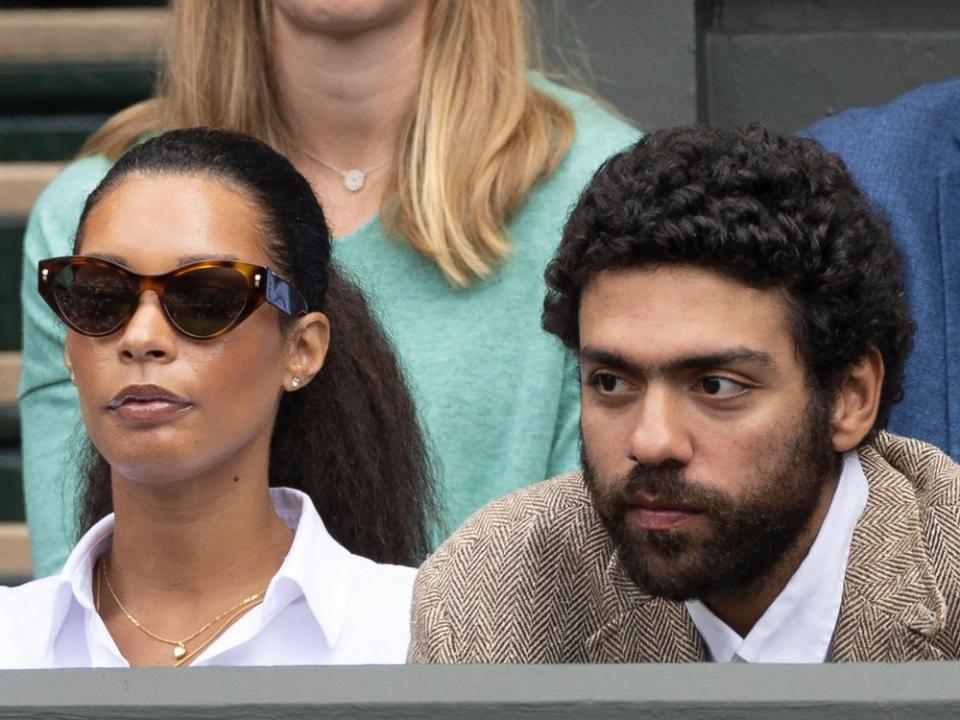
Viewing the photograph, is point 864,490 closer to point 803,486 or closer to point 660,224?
point 803,486

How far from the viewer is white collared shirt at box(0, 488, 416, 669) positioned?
2.81 metres

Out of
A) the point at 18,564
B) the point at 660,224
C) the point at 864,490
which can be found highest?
the point at 660,224

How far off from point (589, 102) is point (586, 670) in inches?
65.0

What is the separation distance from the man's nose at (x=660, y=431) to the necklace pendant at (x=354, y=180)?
1.08m

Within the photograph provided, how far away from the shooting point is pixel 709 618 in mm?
2619

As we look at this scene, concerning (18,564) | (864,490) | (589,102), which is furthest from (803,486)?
(18,564)

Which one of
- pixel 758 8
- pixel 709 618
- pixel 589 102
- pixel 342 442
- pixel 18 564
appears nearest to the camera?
pixel 709 618

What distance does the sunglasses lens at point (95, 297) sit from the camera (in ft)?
8.93

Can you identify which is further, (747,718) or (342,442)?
(342,442)

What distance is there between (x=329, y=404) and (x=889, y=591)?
2.98ft

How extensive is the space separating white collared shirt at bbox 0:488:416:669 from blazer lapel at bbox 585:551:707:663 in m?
0.31

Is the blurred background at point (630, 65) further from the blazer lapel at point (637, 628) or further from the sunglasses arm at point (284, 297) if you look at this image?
the blazer lapel at point (637, 628)

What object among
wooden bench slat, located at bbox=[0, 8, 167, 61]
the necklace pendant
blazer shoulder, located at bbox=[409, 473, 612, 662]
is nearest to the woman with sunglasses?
blazer shoulder, located at bbox=[409, 473, 612, 662]

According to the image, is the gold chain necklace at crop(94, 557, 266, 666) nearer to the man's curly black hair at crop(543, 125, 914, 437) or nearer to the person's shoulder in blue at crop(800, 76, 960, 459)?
the man's curly black hair at crop(543, 125, 914, 437)
